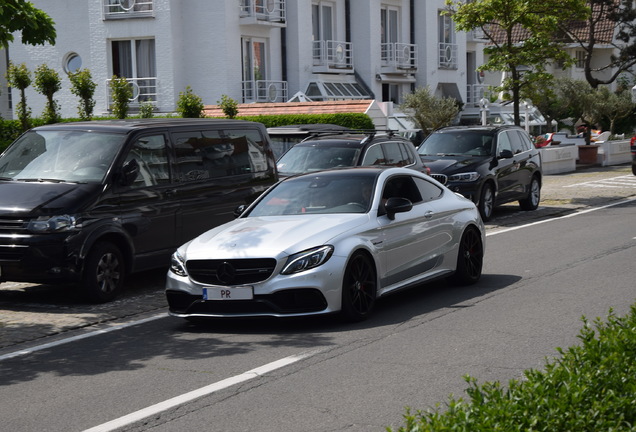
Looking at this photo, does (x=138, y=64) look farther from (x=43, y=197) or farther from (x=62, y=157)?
(x=43, y=197)

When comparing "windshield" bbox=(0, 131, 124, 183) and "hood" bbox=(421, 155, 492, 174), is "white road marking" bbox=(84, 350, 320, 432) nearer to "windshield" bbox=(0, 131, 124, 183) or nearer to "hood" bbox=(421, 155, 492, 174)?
"windshield" bbox=(0, 131, 124, 183)

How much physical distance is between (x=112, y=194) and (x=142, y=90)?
89.4 ft

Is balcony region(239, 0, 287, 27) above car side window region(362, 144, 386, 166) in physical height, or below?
above

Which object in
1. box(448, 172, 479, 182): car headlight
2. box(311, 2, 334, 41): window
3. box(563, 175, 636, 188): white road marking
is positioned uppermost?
box(311, 2, 334, 41): window

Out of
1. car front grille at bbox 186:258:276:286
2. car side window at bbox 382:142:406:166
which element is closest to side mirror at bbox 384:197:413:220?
car front grille at bbox 186:258:276:286

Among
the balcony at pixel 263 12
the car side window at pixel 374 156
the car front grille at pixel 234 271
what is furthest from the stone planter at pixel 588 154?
the car front grille at pixel 234 271

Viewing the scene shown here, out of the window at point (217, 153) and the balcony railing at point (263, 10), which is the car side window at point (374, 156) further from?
the balcony railing at point (263, 10)

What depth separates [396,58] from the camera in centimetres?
4531

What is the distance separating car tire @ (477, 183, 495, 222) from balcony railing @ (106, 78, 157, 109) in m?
20.2

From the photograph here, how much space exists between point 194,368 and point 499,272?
19.5ft

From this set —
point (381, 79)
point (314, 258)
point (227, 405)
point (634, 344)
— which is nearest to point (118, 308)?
point (314, 258)

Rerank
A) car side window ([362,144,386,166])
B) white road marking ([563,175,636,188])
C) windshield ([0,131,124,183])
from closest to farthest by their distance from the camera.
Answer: windshield ([0,131,124,183]), car side window ([362,144,386,166]), white road marking ([563,175,636,188])

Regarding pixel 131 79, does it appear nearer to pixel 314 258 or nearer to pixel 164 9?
pixel 164 9

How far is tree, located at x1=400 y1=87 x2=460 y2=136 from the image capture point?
39.2 m
